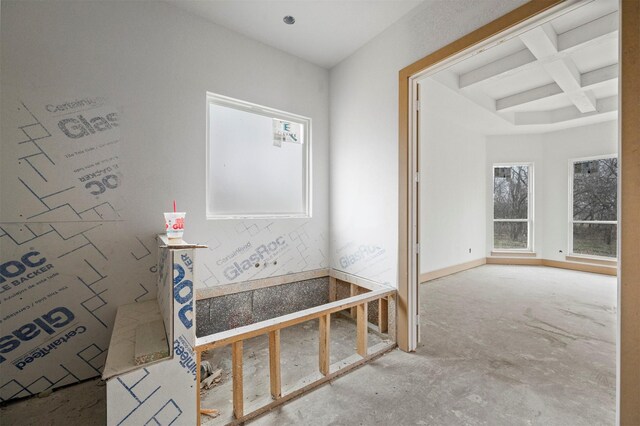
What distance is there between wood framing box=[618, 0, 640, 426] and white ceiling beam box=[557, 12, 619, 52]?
1.74m

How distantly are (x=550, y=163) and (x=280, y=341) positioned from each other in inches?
253

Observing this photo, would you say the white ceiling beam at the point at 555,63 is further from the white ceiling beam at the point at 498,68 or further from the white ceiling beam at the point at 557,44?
the white ceiling beam at the point at 498,68

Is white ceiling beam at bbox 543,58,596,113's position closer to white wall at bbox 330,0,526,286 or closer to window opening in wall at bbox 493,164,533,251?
window opening in wall at bbox 493,164,533,251

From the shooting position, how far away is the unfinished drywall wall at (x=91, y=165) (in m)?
1.72

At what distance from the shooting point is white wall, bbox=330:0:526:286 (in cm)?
214

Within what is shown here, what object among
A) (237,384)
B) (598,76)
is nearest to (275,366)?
(237,384)

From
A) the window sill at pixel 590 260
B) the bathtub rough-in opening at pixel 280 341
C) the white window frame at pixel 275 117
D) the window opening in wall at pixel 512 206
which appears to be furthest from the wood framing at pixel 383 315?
the window sill at pixel 590 260

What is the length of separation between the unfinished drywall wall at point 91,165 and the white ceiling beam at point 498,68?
3.00m

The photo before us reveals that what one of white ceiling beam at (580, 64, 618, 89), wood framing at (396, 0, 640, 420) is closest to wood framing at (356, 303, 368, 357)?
wood framing at (396, 0, 640, 420)

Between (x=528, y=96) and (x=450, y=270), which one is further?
(x=450, y=270)

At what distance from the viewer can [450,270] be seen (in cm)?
495

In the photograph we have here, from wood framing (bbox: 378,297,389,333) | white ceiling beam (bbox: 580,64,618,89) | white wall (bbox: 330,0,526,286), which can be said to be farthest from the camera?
white ceiling beam (bbox: 580,64,618,89)

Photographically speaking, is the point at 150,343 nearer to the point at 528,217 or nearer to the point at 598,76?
the point at 598,76

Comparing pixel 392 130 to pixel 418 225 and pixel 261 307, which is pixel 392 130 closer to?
pixel 418 225
